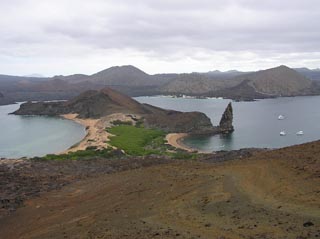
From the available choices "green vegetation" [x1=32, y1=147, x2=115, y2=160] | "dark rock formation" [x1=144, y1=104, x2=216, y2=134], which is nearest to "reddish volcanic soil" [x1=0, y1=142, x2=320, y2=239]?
"green vegetation" [x1=32, y1=147, x2=115, y2=160]

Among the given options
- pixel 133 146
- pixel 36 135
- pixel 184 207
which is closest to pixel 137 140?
pixel 133 146

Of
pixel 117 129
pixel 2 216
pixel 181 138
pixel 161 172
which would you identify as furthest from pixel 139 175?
pixel 117 129

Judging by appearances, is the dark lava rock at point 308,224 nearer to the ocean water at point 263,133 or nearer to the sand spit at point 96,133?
the sand spit at point 96,133

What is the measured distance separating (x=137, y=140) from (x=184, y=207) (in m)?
59.5

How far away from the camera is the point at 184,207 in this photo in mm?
21297

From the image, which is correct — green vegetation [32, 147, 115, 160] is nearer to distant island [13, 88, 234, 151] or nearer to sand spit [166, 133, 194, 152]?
distant island [13, 88, 234, 151]

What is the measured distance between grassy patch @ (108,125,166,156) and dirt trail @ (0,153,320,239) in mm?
34657

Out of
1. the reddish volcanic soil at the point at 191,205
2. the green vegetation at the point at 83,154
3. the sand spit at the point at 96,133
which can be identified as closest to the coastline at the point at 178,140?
the sand spit at the point at 96,133

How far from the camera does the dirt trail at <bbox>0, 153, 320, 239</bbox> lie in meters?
17.2

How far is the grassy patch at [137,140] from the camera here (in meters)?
68.9

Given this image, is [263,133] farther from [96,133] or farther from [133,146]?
[96,133]

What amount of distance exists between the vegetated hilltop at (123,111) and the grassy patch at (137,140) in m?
6.56

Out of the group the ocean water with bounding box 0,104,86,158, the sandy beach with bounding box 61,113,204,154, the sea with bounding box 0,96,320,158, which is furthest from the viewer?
the sea with bounding box 0,96,320,158

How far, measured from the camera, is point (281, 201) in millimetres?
19688
